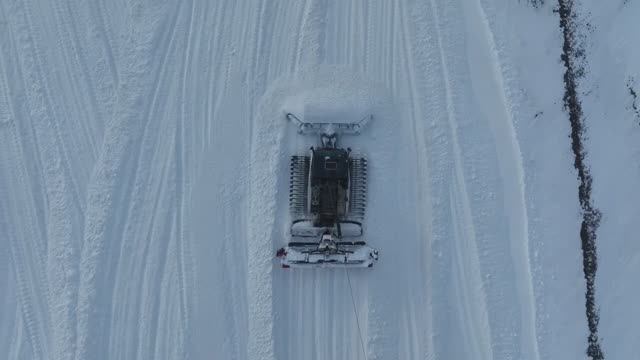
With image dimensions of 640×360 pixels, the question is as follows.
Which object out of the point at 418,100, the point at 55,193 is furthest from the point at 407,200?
the point at 55,193

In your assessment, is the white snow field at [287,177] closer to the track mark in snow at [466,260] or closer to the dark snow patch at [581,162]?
the track mark in snow at [466,260]

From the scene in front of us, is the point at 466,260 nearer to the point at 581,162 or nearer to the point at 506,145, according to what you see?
the point at 506,145

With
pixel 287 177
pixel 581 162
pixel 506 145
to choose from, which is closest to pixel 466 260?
pixel 506 145

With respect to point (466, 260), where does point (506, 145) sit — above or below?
above

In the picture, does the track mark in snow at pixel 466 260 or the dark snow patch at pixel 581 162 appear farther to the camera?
the dark snow patch at pixel 581 162

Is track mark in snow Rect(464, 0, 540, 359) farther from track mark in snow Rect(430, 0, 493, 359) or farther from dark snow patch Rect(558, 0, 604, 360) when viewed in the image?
dark snow patch Rect(558, 0, 604, 360)

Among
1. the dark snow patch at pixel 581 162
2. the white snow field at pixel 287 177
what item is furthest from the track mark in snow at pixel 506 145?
the dark snow patch at pixel 581 162
